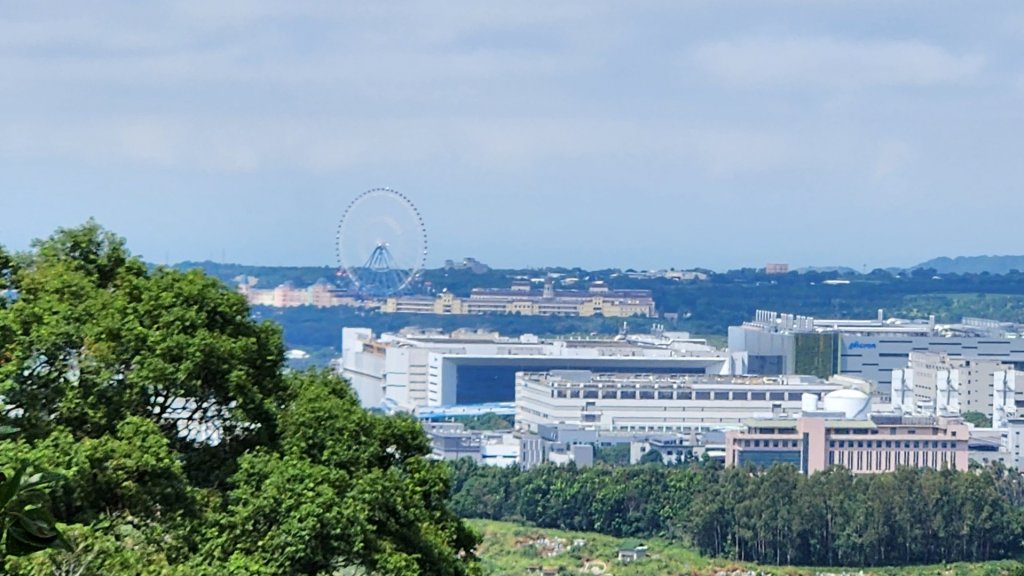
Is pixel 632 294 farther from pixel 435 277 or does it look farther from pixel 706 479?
pixel 706 479

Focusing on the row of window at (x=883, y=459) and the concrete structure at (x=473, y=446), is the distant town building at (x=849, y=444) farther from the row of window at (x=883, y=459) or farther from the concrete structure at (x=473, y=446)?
the concrete structure at (x=473, y=446)

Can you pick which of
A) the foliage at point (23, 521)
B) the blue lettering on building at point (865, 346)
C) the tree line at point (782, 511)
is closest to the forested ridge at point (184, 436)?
the foliage at point (23, 521)

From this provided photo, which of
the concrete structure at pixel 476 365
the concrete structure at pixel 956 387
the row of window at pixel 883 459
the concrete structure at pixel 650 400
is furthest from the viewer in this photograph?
the concrete structure at pixel 476 365

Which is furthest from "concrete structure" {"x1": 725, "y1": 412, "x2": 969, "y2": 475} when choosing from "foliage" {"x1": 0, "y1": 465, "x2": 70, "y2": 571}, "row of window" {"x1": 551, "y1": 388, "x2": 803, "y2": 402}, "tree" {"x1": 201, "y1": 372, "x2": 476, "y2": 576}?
"foliage" {"x1": 0, "y1": 465, "x2": 70, "y2": 571}

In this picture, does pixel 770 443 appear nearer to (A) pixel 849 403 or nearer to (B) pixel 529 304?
(A) pixel 849 403

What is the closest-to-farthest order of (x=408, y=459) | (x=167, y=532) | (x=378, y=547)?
(x=167, y=532) < (x=378, y=547) < (x=408, y=459)

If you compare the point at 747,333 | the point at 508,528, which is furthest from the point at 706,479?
the point at 747,333

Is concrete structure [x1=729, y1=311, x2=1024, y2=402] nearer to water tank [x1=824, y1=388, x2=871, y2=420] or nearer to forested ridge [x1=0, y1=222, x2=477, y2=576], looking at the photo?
water tank [x1=824, y1=388, x2=871, y2=420]
